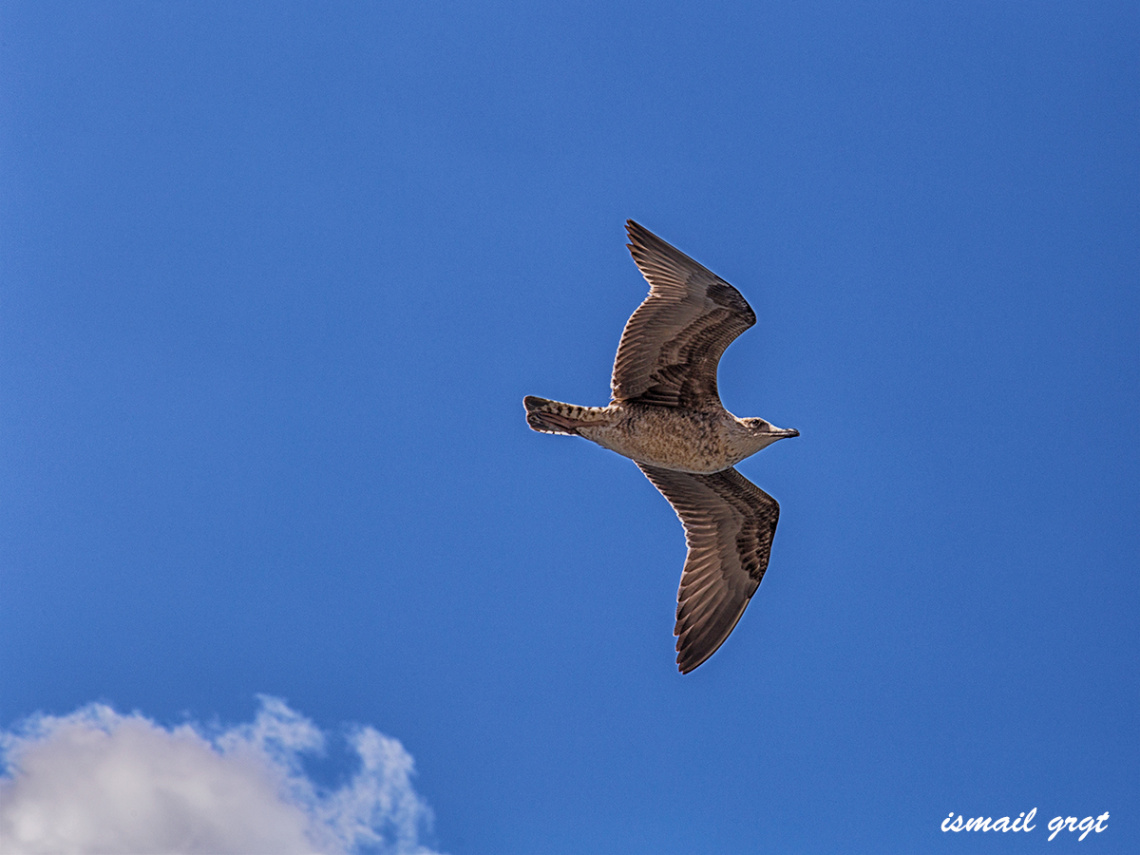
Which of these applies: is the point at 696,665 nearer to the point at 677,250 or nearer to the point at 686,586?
the point at 686,586

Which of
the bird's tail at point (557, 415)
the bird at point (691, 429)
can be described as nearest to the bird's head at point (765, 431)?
the bird at point (691, 429)

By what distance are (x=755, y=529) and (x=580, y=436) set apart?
8.72ft

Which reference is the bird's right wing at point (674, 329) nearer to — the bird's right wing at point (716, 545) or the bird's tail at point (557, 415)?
the bird's tail at point (557, 415)

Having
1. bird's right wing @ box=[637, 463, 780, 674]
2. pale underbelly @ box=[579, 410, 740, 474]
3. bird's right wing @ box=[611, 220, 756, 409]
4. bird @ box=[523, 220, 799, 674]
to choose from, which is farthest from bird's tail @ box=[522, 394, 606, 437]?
bird's right wing @ box=[637, 463, 780, 674]

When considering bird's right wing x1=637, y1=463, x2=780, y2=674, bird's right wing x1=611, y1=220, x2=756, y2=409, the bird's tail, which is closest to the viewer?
bird's right wing x1=611, y1=220, x2=756, y2=409

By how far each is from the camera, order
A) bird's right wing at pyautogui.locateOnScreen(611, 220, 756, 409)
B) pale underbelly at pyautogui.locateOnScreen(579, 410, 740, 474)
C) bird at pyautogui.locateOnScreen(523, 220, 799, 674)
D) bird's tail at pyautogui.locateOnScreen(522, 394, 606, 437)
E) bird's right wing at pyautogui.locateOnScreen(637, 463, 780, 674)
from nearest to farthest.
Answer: bird's right wing at pyautogui.locateOnScreen(611, 220, 756, 409) < bird at pyautogui.locateOnScreen(523, 220, 799, 674) < bird's tail at pyautogui.locateOnScreen(522, 394, 606, 437) < pale underbelly at pyautogui.locateOnScreen(579, 410, 740, 474) < bird's right wing at pyautogui.locateOnScreen(637, 463, 780, 674)

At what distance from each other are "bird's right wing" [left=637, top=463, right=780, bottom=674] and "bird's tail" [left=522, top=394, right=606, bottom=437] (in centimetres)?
152

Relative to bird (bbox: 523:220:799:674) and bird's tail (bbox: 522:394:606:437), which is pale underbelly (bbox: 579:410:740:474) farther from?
bird's tail (bbox: 522:394:606:437)

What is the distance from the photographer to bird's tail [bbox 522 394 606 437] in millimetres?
11555

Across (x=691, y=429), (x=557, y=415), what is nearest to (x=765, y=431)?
(x=691, y=429)

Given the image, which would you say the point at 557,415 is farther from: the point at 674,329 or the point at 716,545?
the point at 716,545

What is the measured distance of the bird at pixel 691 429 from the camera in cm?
1135

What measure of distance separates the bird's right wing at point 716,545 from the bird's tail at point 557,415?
59.8 inches

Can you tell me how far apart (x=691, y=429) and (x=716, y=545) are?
80.4 inches
